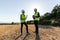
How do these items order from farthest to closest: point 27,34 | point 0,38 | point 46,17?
point 46,17, point 27,34, point 0,38

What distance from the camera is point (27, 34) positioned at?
1870cm

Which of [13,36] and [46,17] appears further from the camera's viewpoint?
[46,17]

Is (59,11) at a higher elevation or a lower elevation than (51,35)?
higher

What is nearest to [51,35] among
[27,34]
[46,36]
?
[46,36]

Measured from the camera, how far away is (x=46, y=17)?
1403 inches

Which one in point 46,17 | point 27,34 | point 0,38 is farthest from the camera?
point 46,17

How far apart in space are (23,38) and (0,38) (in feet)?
6.38

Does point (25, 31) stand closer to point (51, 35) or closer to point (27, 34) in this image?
point (27, 34)

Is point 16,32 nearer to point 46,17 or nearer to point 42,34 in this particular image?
point 42,34

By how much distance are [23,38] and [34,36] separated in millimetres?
1158

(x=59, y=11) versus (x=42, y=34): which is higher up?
(x=59, y=11)

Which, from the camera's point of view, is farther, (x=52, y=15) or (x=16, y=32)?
(x=52, y=15)

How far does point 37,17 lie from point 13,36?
2.68 m

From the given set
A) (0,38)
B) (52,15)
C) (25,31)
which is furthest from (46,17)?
(0,38)
